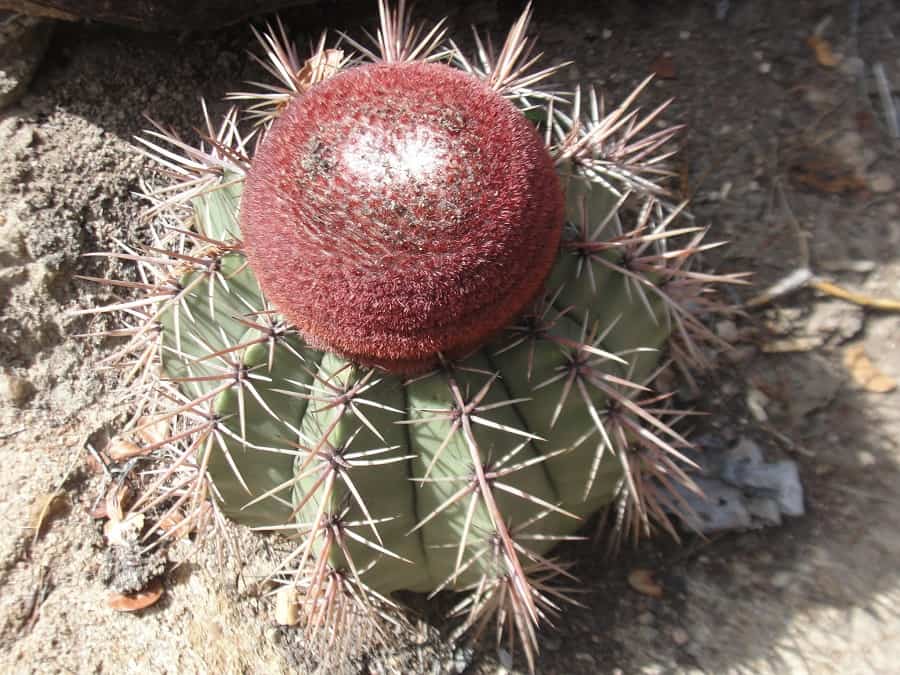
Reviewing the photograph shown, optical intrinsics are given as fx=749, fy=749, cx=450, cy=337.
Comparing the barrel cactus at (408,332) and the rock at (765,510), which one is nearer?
the barrel cactus at (408,332)

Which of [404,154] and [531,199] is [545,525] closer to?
[531,199]

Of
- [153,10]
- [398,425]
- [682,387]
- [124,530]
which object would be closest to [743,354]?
[682,387]

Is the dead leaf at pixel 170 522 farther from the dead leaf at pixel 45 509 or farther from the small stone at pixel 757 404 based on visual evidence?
the small stone at pixel 757 404

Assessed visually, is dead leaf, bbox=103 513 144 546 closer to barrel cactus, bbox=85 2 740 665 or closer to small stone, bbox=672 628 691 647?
barrel cactus, bbox=85 2 740 665

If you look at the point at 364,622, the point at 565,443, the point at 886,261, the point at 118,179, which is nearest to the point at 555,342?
the point at 565,443

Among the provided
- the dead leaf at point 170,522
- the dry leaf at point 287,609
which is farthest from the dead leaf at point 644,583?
the dead leaf at point 170,522

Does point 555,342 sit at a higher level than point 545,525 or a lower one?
higher
